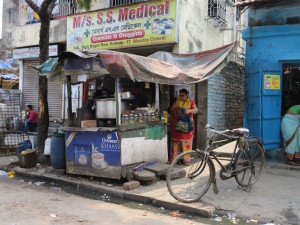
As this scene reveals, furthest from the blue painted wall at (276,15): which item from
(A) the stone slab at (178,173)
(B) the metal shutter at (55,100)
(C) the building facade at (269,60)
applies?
(B) the metal shutter at (55,100)

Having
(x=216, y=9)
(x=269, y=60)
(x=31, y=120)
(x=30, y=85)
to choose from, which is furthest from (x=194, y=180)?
(x=30, y=85)

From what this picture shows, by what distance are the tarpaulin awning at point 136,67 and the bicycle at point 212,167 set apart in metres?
1.66

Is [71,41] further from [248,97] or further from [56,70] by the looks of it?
[248,97]

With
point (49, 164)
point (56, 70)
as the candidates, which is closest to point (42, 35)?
point (56, 70)

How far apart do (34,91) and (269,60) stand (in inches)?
400

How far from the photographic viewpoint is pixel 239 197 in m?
5.27

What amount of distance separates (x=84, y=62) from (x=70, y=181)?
94.9 inches

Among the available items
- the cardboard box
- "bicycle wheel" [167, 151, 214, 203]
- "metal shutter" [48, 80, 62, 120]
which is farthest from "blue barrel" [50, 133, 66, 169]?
A: "metal shutter" [48, 80, 62, 120]

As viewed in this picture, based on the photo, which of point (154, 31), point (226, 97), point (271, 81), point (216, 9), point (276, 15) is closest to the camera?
point (271, 81)

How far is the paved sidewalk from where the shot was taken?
4574 mm

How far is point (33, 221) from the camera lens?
412 cm

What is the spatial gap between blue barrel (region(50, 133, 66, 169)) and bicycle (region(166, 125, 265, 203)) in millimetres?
2556

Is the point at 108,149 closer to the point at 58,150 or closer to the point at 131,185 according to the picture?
the point at 131,185

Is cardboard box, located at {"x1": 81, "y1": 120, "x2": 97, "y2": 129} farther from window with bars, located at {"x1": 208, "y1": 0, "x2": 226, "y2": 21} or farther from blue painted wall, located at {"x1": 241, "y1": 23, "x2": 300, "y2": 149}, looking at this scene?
window with bars, located at {"x1": 208, "y1": 0, "x2": 226, "y2": 21}
